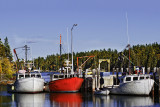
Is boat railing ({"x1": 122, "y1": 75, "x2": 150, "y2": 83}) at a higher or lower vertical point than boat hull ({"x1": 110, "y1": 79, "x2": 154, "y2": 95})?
higher

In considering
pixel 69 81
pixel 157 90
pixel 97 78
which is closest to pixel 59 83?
pixel 69 81

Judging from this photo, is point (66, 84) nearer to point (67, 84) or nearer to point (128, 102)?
point (67, 84)

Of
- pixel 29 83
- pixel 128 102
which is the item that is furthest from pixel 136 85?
pixel 29 83

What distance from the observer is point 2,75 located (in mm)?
113125

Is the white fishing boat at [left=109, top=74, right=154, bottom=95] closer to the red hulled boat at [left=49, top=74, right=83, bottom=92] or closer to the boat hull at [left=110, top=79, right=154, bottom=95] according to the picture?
the boat hull at [left=110, top=79, right=154, bottom=95]

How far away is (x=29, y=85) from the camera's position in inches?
2665

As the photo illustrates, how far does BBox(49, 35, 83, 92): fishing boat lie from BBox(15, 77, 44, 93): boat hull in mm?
2316

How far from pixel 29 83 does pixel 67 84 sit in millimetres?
7056

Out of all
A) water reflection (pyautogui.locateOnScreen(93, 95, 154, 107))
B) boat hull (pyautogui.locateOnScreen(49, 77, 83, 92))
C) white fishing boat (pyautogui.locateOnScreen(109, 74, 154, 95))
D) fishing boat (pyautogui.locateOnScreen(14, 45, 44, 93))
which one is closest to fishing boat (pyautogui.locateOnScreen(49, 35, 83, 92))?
boat hull (pyautogui.locateOnScreen(49, 77, 83, 92))

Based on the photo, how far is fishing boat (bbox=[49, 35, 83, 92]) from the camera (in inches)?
2628

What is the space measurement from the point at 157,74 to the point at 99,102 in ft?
39.2

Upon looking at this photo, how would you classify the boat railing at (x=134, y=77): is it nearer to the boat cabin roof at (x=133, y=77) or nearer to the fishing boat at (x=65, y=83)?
the boat cabin roof at (x=133, y=77)

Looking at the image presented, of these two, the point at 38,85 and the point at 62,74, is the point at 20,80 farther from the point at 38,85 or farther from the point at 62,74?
the point at 62,74

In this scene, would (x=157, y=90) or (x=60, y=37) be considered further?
(x=60, y=37)
